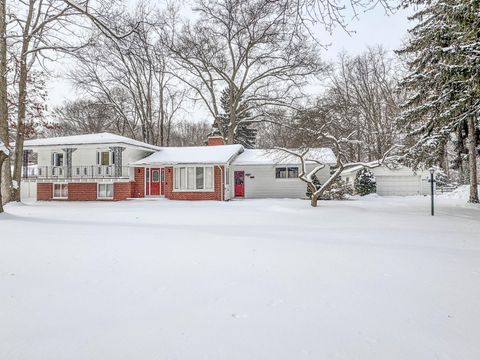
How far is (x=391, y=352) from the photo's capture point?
8.55 ft

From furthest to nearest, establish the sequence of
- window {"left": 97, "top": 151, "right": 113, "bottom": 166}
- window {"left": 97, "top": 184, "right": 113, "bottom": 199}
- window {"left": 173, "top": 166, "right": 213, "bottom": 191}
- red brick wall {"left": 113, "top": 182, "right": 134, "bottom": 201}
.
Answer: window {"left": 97, "top": 151, "right": 113, "bottom": 166}, window {"left": 97, "top": 184, "right": 113, "bottom": 199}, window {"left": 173, "top": 166, "right": 213, "bottom": 191}, red brick wall {"left": 113, "top": 182, "right": 134, "bottom": 201}

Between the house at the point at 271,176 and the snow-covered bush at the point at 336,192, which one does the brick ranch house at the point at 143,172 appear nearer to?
the house at the point at 271,176

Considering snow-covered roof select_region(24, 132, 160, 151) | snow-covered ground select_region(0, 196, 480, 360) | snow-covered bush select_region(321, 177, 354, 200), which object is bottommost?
snow-covered ground select_region(0, 196, 480, 360)

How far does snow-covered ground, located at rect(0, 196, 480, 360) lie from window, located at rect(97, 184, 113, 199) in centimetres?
1372

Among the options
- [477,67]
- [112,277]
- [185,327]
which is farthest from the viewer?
[477,67]

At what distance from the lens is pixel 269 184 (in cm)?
2178

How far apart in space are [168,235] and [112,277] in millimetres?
3239

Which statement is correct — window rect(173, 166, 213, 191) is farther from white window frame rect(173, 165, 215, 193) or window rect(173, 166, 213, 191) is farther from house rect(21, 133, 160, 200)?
house rect(21, 133, 160, 200)

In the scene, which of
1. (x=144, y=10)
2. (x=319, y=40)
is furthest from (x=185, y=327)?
(x=144, y=10)

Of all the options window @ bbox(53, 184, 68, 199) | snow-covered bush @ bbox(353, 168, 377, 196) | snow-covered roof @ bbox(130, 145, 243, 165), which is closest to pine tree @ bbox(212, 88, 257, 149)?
snow-covered roof @ bbox(130, 145, 243, 165)

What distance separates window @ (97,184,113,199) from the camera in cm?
2074

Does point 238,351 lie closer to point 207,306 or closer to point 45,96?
point 207,306

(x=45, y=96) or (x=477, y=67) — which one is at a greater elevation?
(x=45, y=96)

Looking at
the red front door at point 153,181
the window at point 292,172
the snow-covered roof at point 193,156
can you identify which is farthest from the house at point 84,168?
the window at point 292,172
